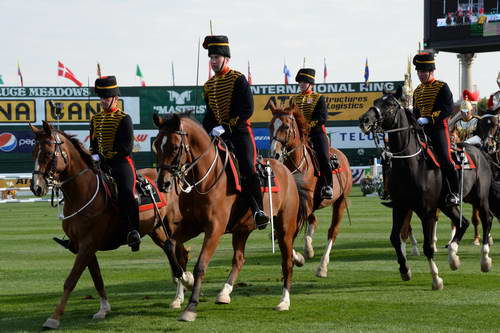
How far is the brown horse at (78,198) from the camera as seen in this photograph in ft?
31.8

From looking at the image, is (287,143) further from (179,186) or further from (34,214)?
(34,214)

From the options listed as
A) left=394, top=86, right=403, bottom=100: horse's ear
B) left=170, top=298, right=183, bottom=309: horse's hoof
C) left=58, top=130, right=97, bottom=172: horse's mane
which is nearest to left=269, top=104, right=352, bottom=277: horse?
left=394, top=86, right=403, bottom=100: horse's ear

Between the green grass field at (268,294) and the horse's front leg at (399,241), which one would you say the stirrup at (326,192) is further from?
the horse's front leg at (399,241)

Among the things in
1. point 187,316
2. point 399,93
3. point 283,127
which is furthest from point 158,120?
point 283,127

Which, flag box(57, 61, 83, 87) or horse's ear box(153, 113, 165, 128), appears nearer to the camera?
horse's ear box(153, 113, 165, 128)

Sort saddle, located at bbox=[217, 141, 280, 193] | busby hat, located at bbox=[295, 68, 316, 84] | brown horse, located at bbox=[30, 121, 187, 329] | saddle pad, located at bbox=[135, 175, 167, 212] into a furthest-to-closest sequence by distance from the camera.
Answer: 1. busby hat, located at bbox=[295, 68, 316, 84]
2. saddle pad, located at bbox=[135, 175, 167, 212]
3. saddle, located at bbox=[217, 141, 280, 193]
4. brown horse, located at bbox=[30, 121, 187, 329]

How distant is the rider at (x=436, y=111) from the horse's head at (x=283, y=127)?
1.90 m

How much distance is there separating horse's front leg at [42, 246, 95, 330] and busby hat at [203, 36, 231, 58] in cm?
286

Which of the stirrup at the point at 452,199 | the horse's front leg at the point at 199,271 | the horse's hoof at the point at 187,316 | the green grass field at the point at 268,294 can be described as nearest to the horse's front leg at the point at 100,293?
the green grass field at the point at 268,294

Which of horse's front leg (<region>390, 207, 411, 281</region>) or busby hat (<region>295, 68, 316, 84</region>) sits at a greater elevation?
busby hat (<region>295, 68, 316, 84</region>)

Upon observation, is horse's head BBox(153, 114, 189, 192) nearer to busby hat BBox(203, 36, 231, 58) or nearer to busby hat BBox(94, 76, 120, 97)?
busby hat BBox(203, 36, 231, 58)

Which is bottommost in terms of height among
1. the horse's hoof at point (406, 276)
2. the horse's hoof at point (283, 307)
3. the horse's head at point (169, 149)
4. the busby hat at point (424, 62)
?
the horse's hoof at point (406, 276)

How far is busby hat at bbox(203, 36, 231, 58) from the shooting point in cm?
1054

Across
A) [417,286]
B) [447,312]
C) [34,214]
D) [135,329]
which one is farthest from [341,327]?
[34,214]
